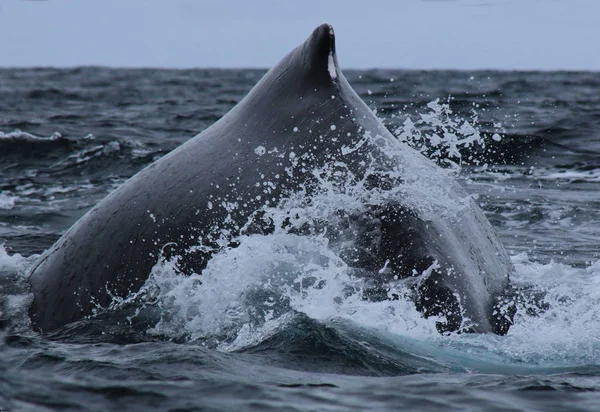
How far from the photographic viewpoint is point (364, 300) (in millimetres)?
4578

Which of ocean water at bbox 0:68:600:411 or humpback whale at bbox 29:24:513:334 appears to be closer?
ocean water at bbox 0:68:600:411

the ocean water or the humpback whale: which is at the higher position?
the humpback whale

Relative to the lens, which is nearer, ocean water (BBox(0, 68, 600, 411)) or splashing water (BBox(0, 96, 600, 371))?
ocean water (BBox(0, 68, 600, 411))

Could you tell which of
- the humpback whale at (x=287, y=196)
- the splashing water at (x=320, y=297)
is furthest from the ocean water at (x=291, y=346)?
the humpback whale at (x=287, y=196)

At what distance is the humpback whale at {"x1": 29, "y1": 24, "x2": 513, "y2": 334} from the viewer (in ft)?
14.6

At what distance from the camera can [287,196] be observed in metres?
4.66

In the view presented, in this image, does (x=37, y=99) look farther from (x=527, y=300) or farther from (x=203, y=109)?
(x=527, y=300)

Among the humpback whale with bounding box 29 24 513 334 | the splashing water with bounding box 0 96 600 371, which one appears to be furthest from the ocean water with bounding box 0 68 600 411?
the humpback whale with bounding box 29 24 513 334

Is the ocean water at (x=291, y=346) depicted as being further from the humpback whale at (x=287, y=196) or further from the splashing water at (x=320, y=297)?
the humpback whale at (x=287, y=196)

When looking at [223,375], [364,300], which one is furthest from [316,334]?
[223,375]

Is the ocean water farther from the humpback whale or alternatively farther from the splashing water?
the humpback whale

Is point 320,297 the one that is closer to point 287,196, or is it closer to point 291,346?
point 291,346

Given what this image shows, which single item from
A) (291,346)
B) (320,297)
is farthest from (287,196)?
(291,346)

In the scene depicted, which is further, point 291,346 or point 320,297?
point 320,297
